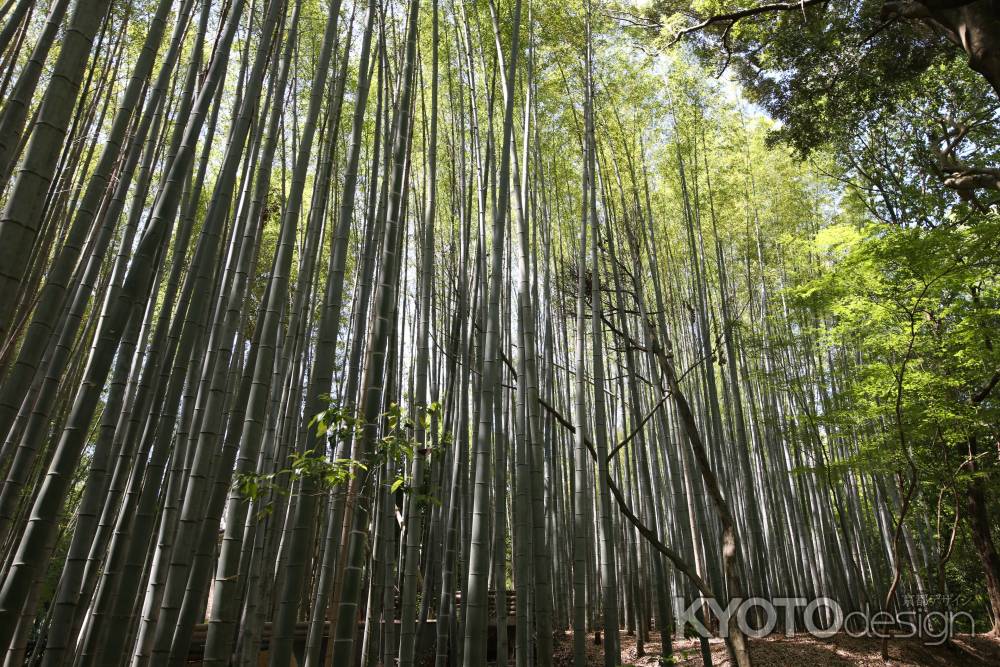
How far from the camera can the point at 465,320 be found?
155 inches

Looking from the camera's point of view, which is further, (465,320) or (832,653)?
(832,653)

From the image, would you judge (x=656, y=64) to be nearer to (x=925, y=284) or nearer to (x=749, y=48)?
(x=749, y=48)

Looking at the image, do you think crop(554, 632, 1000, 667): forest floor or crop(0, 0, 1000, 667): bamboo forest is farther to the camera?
crop(554, 632, 1000, 667): forest floor

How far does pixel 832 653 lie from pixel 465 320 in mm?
4936

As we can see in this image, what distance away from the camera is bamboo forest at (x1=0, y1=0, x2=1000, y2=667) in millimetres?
1773

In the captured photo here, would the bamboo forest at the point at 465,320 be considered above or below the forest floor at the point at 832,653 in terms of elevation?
above

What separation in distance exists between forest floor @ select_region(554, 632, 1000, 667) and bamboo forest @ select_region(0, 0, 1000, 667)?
60 mm

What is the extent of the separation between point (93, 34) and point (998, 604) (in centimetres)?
860

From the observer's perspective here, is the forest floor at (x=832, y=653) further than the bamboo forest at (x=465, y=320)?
Yes

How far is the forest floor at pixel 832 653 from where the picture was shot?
17.2ft

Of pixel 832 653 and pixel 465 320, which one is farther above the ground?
pixel 465 320

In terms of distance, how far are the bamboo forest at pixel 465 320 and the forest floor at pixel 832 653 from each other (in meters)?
0.06

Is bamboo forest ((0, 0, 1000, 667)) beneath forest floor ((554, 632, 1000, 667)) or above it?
above

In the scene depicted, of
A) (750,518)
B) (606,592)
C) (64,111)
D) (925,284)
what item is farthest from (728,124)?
(64,111)
